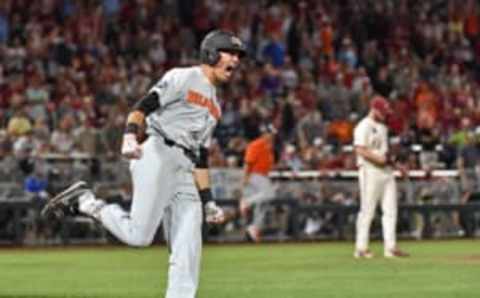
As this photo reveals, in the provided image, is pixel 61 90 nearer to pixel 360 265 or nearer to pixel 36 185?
pixel 36 185

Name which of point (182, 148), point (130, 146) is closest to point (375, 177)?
point (182, 148)

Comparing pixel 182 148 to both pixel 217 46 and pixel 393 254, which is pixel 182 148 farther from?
pixel 393 254

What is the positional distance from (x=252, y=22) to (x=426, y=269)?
16.8m

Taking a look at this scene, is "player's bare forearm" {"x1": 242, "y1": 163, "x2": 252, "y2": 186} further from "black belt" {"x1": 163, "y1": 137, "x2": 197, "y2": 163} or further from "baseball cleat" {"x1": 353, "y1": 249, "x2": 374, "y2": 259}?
"black belt" {"x1": 163, "y1": 137, "x2": 197, "y2": 163}

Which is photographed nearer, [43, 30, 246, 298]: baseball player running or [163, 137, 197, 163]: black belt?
[43, 30, 246, 298]: baseball player running

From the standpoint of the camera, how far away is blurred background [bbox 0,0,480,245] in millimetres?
27797

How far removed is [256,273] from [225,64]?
7053mm

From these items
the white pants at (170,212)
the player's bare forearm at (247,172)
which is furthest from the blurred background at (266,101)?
the white pants at (170,212)

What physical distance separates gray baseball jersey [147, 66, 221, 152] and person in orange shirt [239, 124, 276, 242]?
15.6 m

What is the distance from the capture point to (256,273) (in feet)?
60.0

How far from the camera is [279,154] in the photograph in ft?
99.9

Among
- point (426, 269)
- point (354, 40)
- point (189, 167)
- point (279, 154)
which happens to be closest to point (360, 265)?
point (426, 269)

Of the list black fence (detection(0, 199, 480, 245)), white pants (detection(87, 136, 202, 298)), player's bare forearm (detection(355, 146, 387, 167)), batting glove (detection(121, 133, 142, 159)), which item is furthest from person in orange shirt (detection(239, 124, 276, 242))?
batting glove (detection(121, 133, 142, 159))

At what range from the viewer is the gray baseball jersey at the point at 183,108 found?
11453mm
